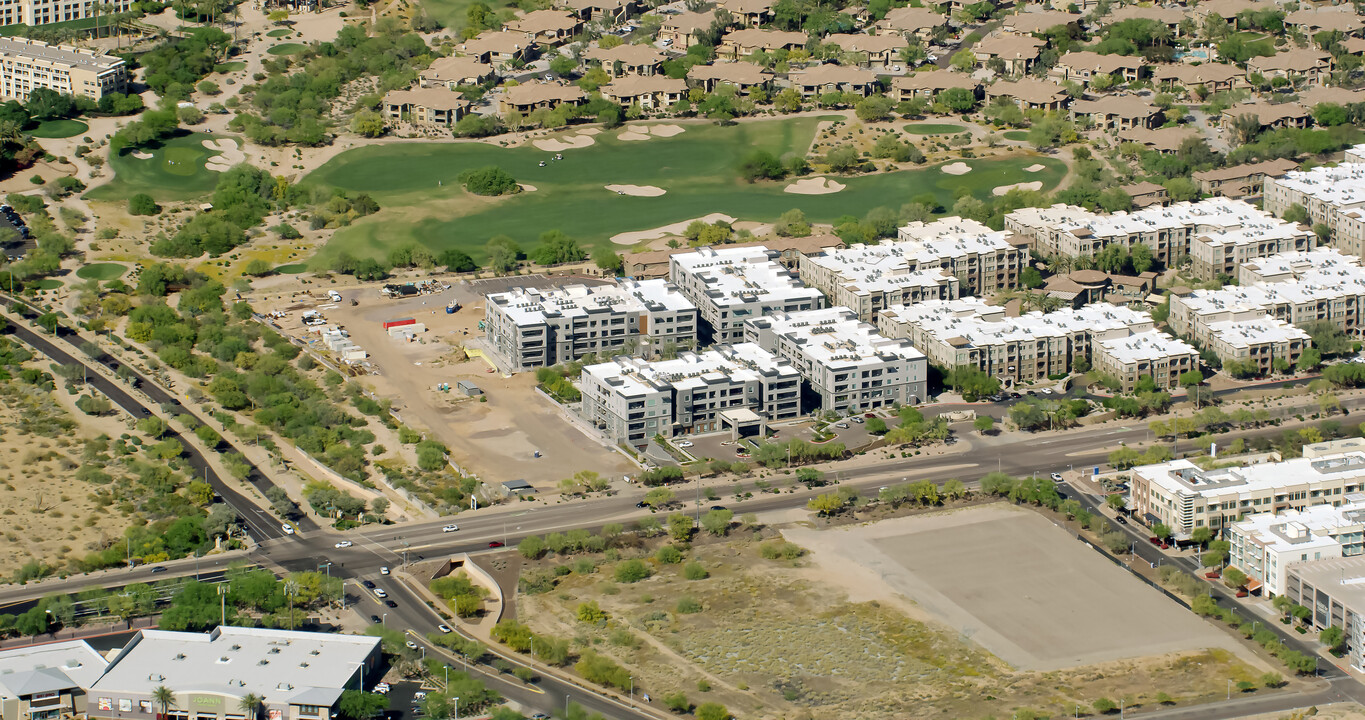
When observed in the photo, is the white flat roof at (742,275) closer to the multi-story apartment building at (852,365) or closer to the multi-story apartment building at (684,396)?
Answer: the multi-story apartment building at (852,365)

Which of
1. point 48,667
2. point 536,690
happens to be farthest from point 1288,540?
point 48,667

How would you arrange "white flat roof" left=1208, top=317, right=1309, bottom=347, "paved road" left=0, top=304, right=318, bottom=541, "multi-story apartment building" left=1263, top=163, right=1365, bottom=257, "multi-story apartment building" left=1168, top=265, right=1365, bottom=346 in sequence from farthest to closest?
"multi-story apartment building" left=1263, top=163, right=1365, bottom=257 → "multi-story apartment building" left=1168, top=265, right=1365, bottom=346 → "white flat roof" left=1208, top=317, right=1309, bottom=347 → "paved road" left=0, top=304, right=318, bottom=541

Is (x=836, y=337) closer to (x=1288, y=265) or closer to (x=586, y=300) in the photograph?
(x=586, y=300)

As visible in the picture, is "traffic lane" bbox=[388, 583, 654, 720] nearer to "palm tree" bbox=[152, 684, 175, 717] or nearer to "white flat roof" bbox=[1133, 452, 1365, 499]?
"palm tree" bbox=[152, 684, 175, 717]

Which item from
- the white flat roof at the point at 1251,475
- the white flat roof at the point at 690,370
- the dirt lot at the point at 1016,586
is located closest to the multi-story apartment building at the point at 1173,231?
the white flat roof at the point at 690,370

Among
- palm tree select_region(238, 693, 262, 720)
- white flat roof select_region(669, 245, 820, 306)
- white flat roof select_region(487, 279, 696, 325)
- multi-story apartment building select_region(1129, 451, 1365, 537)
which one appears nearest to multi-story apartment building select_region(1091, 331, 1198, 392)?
multi-story apartment building select_region(1129, 451, 1365, 537)

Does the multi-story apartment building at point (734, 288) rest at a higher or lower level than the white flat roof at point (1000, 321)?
higher
